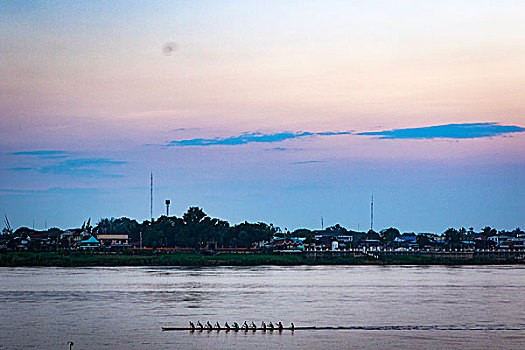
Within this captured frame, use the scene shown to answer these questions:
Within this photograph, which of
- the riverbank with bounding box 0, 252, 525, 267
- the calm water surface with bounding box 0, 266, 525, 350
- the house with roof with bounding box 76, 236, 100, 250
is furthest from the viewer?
the house with roof with bounding box 76, 236, 100, 250

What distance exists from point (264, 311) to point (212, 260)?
268 ft

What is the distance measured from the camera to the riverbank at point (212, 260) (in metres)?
134

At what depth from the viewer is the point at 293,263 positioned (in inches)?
5600

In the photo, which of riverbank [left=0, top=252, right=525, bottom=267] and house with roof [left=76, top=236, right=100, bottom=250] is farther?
house with roof [left=76, top=236, right=100, bottom=250]

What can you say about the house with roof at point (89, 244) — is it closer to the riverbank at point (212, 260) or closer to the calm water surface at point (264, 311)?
the riverbank at point (212, 260)

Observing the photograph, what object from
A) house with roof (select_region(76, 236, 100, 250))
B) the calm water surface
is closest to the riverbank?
house with roof (select_region(76, 236, 100, 250))

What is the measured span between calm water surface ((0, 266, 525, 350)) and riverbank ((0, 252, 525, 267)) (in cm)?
3542

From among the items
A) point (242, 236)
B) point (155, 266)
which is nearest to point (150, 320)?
point (155, 266)

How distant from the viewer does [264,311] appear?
2336 inches

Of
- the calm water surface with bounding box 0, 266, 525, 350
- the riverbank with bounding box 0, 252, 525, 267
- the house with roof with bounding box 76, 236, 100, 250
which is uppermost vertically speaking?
the house with roof with bounding box 76, 236, 100, 250

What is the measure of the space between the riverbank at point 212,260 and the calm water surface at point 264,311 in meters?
35.4

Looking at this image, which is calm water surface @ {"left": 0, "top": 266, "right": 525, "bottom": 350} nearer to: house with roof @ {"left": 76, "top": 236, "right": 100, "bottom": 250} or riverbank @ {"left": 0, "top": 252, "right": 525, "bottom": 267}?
riverbank @ {"left": 0, "top": 252, "right": 525, "bottom": 267}

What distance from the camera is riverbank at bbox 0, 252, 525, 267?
438 feet

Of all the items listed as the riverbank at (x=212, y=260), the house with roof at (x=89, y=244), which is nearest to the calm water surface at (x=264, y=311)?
the riverbank at (x=212, y=260)
